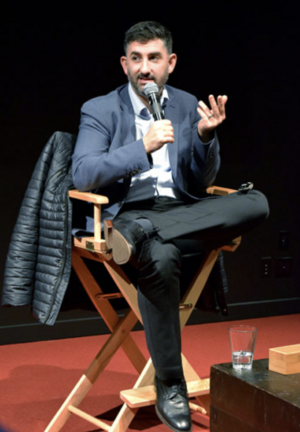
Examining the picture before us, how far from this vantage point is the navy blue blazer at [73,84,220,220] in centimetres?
258

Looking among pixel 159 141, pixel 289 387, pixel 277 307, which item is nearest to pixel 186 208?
pixel 159 141

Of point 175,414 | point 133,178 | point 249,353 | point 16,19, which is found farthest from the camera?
point 16,19

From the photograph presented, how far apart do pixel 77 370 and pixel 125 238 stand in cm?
135

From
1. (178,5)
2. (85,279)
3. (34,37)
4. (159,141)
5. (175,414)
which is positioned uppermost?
(178,5)

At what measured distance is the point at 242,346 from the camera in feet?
7.31

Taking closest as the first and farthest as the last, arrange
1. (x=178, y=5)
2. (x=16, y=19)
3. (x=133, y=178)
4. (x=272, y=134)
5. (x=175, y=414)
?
(x=175, y=414)
(x=133, y=178)
(x=16, y=19)
(x=178, y=5)
(x=272, y=134)

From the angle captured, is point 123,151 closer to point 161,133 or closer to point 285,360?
point 161,133

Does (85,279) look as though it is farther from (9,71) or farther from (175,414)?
(9,71)

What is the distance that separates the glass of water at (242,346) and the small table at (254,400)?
0.10 feet

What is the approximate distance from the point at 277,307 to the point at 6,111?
2178mm

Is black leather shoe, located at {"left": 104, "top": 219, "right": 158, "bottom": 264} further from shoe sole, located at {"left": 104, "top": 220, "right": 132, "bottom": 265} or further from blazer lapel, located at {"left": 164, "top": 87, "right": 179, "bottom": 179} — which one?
blazer lapel, located at {"left": 164, "top": 87, "right": 179, "bottom": 179}

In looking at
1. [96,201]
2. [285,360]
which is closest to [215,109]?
[96,201]

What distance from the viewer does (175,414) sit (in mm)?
2369

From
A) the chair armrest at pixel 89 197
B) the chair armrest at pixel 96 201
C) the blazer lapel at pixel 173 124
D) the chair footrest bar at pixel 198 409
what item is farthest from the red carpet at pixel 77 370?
the blazer lapel at pixel 173 124
